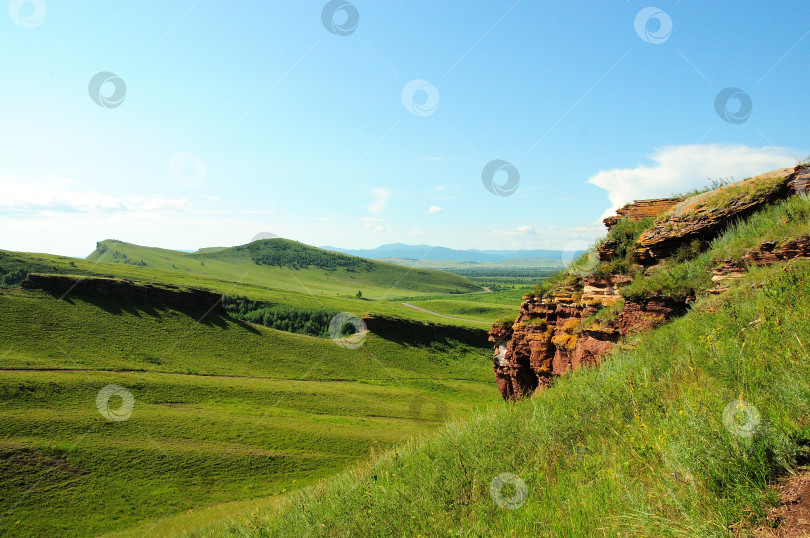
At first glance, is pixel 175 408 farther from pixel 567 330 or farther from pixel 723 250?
pixel 723 250

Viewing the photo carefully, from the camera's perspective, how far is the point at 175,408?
42.4 metres

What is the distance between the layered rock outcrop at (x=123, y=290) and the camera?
63.1m

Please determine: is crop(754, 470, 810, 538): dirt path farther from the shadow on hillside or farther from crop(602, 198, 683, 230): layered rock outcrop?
the shadow on hillside

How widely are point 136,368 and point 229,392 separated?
14212 millimetres

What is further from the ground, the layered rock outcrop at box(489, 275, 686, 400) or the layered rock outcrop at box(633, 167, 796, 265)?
the layered rock outcrop at box(633, 167, 796, 265)

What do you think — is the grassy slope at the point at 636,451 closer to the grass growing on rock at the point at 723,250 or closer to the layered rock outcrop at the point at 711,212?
the grass growing on rock at the point at 723,250

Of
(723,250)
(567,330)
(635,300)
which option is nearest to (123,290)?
(567,330)

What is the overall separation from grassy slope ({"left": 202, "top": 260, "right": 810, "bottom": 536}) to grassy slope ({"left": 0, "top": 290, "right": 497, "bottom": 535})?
54.4 ft

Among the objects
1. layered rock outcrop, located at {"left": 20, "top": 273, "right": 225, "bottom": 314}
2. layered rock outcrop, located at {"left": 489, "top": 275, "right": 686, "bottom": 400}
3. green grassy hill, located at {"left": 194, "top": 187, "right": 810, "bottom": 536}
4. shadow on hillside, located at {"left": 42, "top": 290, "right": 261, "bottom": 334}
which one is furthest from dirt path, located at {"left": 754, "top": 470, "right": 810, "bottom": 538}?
layered rock outcrop, located at {"left": 20, "top": 273, "right": 225, "bottom": 314}

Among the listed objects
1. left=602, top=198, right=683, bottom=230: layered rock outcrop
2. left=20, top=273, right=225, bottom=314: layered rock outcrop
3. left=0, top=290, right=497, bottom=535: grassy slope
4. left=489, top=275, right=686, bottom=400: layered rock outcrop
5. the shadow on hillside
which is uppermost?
left=602, top=198, right=683, bottom=230: layered rock outcrop

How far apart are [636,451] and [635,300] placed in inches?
356

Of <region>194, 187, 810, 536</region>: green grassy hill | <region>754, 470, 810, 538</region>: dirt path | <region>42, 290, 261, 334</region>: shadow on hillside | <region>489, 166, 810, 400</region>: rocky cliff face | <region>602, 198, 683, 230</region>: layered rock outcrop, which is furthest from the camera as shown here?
<region>42, 290, 261, 334</region>: shadow on hillside

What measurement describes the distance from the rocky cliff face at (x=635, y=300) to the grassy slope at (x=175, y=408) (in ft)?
41.9

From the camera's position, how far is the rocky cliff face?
1101cm
